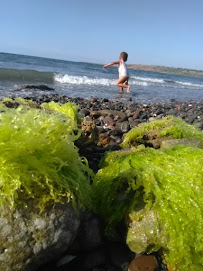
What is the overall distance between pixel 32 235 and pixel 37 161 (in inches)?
19.9

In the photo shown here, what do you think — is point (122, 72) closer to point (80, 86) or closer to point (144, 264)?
point (80, 86)

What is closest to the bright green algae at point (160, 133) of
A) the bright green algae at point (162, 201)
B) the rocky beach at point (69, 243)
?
the bright green algae at point (162, 201)

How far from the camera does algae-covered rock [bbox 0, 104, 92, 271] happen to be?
6.16 feet

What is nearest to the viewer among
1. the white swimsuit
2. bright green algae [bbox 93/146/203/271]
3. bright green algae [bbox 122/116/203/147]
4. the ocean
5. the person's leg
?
bright green algae [bbox 93/146/203/271]

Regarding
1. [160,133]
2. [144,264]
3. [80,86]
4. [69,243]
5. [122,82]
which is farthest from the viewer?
[80,86]

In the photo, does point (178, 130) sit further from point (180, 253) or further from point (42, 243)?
point (42, 243)

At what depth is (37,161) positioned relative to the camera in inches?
79.7

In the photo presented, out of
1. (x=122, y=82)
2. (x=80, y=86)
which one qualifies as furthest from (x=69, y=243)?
(x=80, y=86)

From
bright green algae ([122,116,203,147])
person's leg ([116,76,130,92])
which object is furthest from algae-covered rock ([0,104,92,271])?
person's leg ([116,76,130,92])

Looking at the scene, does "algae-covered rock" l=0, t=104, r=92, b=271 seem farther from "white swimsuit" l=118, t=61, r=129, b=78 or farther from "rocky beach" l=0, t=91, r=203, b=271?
"white swimsuit" l=118, t=61, r=129, b=78

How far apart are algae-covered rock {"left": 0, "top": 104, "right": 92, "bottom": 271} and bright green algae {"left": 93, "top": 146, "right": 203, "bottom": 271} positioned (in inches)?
21.1

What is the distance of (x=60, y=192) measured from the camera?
2.02 m

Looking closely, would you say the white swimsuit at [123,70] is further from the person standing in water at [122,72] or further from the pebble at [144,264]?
the pebble at [144,264]

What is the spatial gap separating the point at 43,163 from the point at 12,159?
0.22 metres
